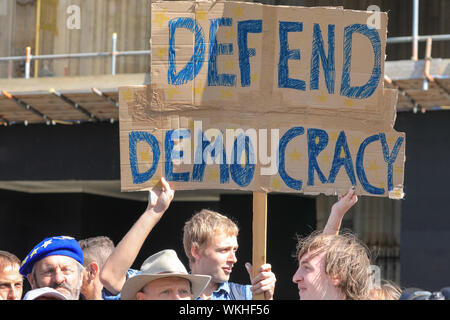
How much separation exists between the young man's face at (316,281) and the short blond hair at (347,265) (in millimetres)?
20

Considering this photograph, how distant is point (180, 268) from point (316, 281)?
0.77 metres

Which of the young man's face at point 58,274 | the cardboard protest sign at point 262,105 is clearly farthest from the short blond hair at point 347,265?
the young man's face at point 58,274

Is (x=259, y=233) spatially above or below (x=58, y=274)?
above

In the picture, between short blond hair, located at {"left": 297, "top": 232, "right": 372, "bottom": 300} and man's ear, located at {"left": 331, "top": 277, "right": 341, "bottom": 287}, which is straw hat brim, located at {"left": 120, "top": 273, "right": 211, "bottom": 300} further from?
man's ear, located at {"left": 331, "top": 277, "right": 341, "bottom": 287}

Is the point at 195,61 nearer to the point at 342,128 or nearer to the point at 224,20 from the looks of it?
the point at 224,20

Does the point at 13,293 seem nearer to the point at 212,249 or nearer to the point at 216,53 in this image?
the point at 212,249

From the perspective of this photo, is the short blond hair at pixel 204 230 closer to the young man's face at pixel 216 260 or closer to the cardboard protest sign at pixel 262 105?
the young man's face at pixel 216 260

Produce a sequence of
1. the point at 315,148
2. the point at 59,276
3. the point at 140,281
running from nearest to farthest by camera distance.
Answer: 1. the point at 140,281
2. the point at 59,276
3. the point at 315,148

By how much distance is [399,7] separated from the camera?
16.7 m

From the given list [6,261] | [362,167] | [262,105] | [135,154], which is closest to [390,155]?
[362,167]

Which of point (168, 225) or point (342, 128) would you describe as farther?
point (168, 225)

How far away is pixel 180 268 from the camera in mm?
4699
